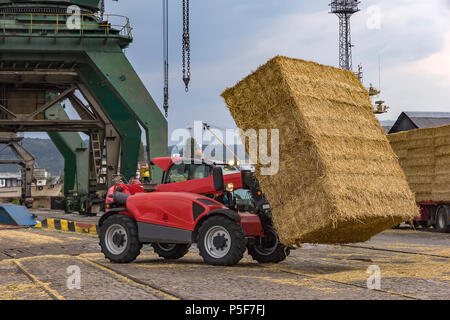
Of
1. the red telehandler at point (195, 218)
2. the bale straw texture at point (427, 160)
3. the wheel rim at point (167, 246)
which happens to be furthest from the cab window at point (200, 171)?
the bale straw texture at point (427, 160)

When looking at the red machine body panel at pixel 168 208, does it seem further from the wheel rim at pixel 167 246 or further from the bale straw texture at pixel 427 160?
the bale straw texture at pixel 427 160

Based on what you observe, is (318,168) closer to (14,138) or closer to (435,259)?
(435,259)

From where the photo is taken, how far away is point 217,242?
1255cm

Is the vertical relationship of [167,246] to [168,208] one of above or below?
below

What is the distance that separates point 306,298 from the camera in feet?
29.0

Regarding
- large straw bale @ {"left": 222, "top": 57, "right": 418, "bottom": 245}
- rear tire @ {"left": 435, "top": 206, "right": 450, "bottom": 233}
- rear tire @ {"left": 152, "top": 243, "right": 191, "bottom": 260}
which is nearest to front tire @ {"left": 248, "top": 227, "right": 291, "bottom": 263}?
large straw bale @ {"left": 222, "top": 57, "right": 418, "bottom": 245}

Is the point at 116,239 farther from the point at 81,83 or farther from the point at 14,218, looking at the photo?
the point at 81,83

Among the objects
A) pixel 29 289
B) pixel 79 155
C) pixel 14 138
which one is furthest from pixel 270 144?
pixel 14 138

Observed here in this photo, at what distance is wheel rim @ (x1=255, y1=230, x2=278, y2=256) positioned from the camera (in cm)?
1348

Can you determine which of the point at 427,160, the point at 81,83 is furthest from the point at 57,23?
the point at 427,160

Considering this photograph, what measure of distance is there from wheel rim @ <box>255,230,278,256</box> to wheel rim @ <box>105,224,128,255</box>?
104 inches

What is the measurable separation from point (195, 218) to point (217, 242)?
64 centimetres

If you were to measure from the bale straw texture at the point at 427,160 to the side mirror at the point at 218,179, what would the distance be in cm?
1435

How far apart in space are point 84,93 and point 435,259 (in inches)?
1247
